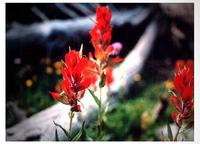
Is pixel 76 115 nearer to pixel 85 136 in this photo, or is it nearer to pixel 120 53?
pixel 85 136

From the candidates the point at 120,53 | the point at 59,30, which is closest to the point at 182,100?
the point at 120,53

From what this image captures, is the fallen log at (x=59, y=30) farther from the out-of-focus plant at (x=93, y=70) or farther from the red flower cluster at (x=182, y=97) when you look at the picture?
the red flower cluster at (x=182, y=97)

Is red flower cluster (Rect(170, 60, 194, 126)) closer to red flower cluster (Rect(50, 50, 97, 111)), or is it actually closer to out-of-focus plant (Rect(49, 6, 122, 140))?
out-of-focus plant (Rect(49, 6, 122, 140))

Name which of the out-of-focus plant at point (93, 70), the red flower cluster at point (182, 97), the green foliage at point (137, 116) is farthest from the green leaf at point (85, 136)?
the red flower cluster at point (182, 97)

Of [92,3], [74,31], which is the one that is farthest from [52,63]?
[92,3]

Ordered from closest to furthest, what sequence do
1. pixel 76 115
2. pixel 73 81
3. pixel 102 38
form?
pixel 73 81, pixel 102 38, pixel 76 115

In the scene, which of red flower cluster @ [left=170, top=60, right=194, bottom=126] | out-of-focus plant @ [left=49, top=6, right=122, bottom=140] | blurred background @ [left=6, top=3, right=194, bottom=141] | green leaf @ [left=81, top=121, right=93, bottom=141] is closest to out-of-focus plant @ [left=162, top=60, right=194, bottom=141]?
red flower cluster @ [left=170, top=60, right=194, bottom=126]
